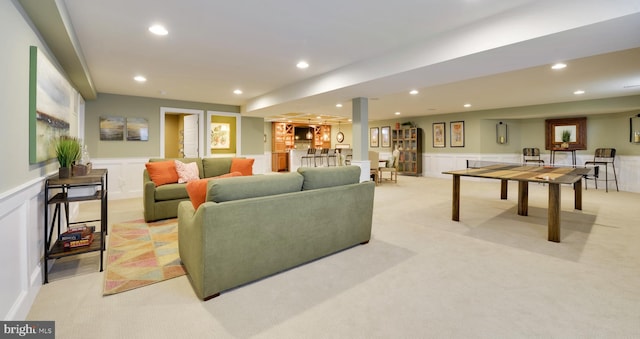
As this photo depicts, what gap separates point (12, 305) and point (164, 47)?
2.82 m

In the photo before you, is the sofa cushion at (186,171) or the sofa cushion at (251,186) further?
the sofa cushion at (186,171)

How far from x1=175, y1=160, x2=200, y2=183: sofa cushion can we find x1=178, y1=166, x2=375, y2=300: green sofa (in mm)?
2260

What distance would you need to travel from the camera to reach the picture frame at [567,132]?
25.2 feet

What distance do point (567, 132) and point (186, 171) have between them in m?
9.64

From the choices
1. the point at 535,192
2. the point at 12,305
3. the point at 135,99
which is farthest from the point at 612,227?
the point at 135,99

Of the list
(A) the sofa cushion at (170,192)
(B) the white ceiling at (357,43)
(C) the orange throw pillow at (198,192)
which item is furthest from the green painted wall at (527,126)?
(C) the orange throw pillow at (198,192)

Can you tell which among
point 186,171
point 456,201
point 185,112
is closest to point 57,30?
point 186,171

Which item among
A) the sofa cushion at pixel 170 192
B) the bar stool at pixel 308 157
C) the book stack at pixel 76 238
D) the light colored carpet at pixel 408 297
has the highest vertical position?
the bar stool at pixel 308 157

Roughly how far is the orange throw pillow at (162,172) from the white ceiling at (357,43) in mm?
1440

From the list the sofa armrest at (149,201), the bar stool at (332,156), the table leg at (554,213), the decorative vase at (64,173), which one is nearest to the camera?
the decorative vase at (64,173)

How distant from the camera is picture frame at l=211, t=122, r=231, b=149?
27.1ft

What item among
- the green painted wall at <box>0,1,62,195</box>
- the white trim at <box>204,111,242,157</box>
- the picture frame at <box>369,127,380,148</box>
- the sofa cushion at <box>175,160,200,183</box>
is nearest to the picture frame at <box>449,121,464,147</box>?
the picture frame at <box>369,127,380,148</box>

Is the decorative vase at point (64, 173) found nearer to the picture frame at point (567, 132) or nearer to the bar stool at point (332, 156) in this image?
the bar stool at point (332, 156)

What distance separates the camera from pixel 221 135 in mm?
8336
